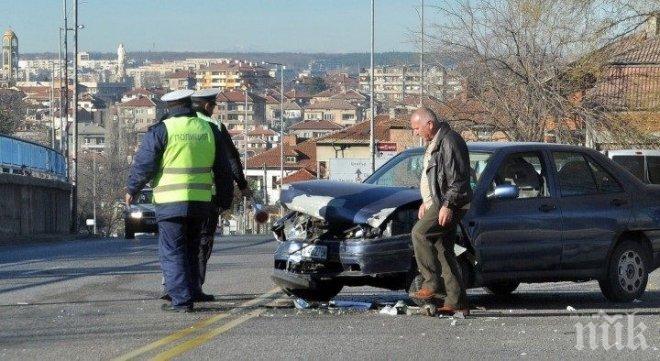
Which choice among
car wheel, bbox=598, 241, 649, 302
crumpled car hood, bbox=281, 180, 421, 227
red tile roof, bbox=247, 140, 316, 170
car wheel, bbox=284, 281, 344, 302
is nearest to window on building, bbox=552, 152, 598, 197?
car wheel, bbox=598, 241, 649, 302

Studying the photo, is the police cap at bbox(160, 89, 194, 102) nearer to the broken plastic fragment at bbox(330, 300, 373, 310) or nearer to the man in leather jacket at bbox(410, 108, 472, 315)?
the man in leather jacket at bbox(410, 108, 472, 315)

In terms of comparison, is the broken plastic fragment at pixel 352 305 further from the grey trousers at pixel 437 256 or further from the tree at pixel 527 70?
the tree at pixel 527 70

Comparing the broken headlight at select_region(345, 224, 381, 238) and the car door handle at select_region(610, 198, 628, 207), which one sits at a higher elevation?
the car door handle at select_region(610, 198, 628, 207)

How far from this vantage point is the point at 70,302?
11664 mm

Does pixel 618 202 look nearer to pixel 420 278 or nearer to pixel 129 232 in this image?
pixel 420 278

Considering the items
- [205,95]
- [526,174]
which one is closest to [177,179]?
[205,95]

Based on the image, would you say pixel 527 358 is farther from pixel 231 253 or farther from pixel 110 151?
pixel 110 151

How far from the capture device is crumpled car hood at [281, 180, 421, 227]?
10684mm

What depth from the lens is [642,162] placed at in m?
27.6

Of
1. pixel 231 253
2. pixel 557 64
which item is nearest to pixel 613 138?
pixel 557 64

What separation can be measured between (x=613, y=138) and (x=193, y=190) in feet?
87.9

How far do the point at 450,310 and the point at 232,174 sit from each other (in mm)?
2414

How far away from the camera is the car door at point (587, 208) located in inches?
454

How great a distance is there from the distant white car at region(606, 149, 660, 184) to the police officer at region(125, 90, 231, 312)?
59.6 ft
